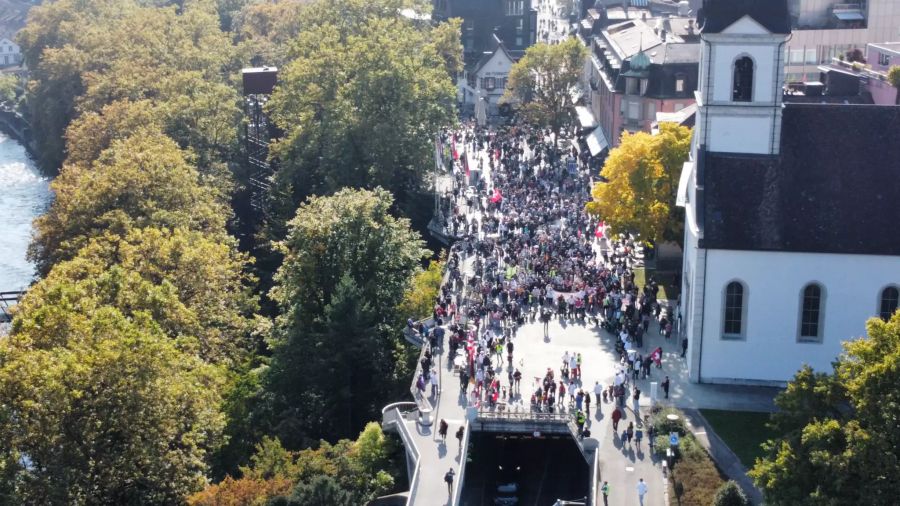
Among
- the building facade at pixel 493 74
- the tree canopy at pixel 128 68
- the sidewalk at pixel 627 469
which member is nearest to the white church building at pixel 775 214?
the sidewalk at pixel 627 469

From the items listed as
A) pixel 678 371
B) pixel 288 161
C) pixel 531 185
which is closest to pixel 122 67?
pixel 288 161

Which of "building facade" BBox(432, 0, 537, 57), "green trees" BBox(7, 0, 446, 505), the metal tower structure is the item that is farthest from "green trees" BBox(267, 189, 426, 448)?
"building facade" BBox(432, 0, 537, 57)

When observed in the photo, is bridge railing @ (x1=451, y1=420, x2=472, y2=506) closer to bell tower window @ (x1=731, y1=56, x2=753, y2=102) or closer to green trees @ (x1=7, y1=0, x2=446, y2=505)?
green trees @ (x1=7, y1=0, x2=446, y2=505)

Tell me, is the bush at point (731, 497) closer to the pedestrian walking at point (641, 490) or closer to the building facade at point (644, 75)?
the pedestrian walking at point (641, 490)

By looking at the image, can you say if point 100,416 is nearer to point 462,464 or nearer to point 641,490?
point 462,464

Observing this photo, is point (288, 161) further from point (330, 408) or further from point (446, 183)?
point (330, 408)
